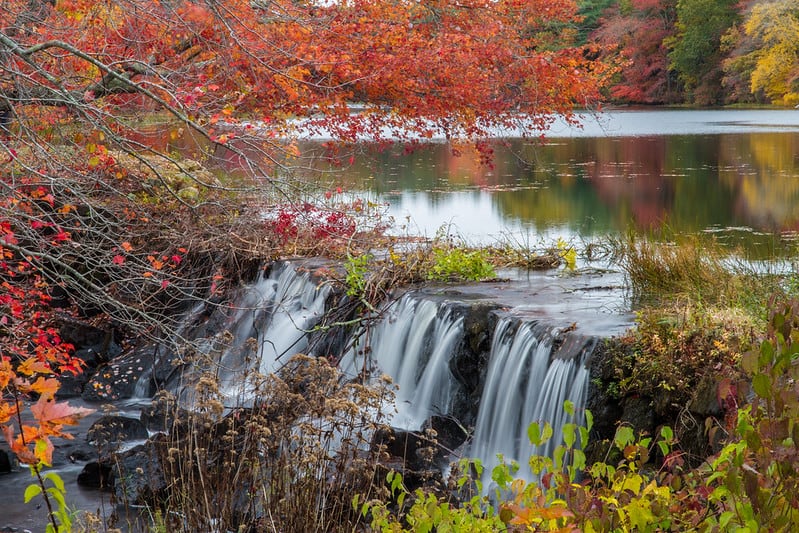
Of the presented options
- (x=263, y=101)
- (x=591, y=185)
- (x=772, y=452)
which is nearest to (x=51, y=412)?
(x=772, y=452)

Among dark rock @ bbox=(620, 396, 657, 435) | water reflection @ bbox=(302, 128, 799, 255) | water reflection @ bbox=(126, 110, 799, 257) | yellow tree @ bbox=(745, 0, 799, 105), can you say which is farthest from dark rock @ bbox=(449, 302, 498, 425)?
yellow tree @ bbox=(745, 0, 799, 105)

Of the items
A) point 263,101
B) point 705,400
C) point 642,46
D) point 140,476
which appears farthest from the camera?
point 642,46

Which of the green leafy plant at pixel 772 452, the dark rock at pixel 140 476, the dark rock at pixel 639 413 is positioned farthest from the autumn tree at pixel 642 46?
the green leafy plant at pixel 772 452

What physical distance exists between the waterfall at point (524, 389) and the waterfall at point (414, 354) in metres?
0.59

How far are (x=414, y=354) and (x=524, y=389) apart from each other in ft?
5.36

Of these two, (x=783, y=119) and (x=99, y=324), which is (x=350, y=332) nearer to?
(x=99, y=324)

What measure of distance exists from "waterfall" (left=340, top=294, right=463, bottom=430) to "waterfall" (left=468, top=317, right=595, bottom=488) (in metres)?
0.59

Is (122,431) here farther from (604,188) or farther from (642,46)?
(642,46)

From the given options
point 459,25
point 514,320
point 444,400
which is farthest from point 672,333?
point 459,25

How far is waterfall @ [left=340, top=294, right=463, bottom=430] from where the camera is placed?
28.3 ft

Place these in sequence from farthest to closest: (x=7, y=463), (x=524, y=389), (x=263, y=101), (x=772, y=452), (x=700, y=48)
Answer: (x=700, y=48) < (x=263, y=101) < (x=7, y=463) < (x=524, y=389) < (x=772, y=452)

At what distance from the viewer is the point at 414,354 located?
29.6 ft

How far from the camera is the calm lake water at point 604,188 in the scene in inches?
635

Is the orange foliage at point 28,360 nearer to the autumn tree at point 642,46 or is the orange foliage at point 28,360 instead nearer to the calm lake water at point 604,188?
the calm lake water at point 604,188
